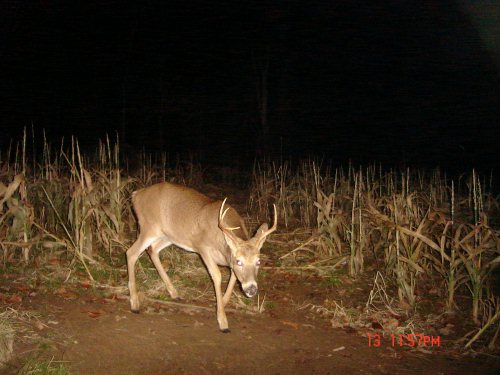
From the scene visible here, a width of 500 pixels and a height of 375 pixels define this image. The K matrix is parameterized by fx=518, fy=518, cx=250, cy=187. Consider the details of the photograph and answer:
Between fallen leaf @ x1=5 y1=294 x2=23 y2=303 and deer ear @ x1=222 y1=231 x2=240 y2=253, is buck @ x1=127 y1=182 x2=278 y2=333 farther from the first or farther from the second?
fallen leaf @ x1=5 y1=294 x2=23 y2=303

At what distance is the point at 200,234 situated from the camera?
20.9 feet

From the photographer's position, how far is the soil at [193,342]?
16.2ft

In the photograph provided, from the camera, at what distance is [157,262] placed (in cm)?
706

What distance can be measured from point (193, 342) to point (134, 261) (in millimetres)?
1736

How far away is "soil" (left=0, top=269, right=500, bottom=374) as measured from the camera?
493 centimetres

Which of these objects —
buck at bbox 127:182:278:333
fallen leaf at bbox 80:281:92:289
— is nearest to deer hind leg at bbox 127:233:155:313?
buck at bbox 127:182:278:333

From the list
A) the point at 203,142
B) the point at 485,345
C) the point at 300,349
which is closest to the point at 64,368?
the point at 300,349

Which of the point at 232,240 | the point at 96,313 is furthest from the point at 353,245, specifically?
the point at 96,313

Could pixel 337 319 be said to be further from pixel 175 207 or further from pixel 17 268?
pixel 17 268

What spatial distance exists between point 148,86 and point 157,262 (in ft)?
105

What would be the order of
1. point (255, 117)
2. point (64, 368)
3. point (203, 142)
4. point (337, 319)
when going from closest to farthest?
1. point (64, 368)
2. point (337, 319)
3. point (203, 142)
4. point (255, 117)

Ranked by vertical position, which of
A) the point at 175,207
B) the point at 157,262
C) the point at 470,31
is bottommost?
the point at 157,262
